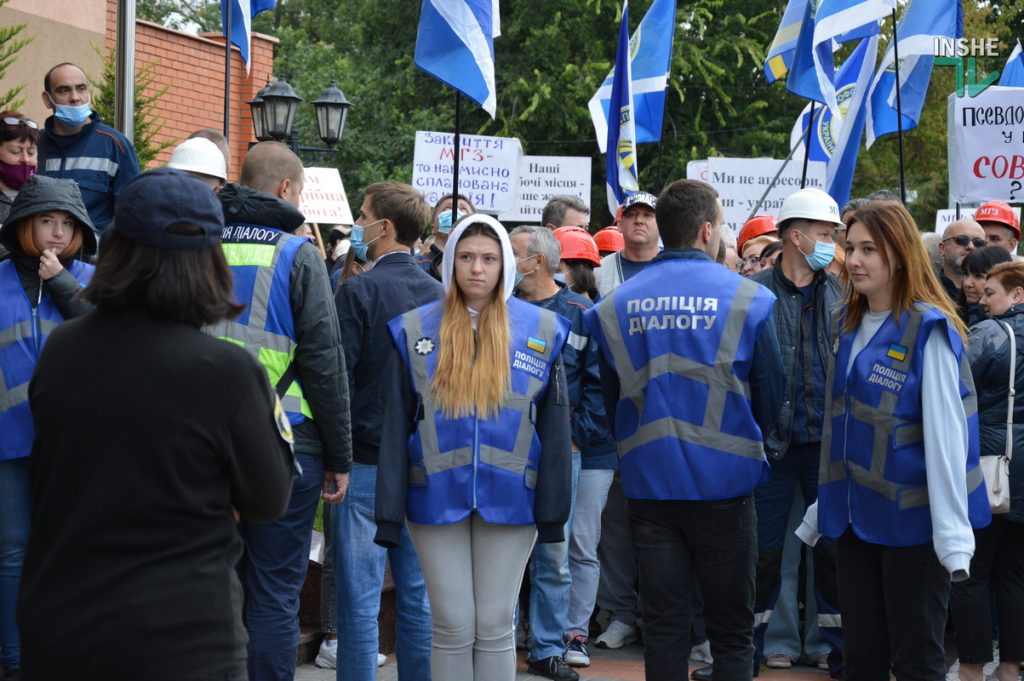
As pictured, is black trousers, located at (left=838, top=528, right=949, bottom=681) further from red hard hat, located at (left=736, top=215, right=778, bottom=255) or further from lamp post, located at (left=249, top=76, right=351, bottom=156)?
lamp post, located at (left=249, top=76, right=351, bottom=156)

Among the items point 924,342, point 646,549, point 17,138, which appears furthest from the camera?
point 17,138

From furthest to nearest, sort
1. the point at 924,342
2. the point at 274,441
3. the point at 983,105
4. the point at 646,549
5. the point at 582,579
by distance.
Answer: the point at 983,105, the point at 582,579, the point at 646,549, the point at 924,342, the point at 274,441

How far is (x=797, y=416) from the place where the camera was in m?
6.77

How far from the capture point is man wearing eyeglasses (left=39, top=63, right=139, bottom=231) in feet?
23.1

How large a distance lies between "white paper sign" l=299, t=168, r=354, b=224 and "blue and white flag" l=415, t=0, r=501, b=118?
21.8 ft

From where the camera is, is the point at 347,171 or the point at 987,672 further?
the point at 347,171

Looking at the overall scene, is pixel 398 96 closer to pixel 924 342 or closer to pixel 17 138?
pixel 17 138

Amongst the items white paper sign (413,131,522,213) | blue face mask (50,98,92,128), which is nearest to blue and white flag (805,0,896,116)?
white paper sign (413,131,522,213)

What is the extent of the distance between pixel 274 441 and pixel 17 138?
437 centimetres

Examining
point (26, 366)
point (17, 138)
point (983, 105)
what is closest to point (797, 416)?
point (26, 366)

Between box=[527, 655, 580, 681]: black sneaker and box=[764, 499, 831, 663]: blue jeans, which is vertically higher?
box=[764, 499, 831, 663]: blue jeans

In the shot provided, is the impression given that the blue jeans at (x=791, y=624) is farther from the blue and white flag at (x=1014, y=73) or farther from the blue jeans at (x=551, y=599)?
the blue and white flag at (x=1014, y=73)

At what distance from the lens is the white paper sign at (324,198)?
1548 centimetres

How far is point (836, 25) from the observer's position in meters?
11.0
